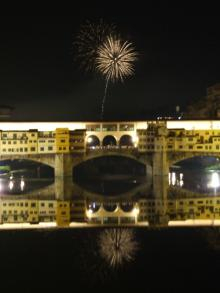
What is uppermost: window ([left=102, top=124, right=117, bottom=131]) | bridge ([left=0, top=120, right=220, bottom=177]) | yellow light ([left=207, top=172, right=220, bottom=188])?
window ([left=102, top=124, right=117, bottom=131])

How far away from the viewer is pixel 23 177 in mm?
54688

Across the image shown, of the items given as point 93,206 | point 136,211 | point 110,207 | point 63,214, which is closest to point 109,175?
point 93,206

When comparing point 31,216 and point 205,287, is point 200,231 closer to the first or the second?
point 205,287

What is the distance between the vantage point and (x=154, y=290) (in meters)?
15.7

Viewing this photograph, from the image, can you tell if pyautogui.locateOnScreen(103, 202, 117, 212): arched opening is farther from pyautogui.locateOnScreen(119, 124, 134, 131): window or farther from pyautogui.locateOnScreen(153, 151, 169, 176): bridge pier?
pyautogui.locateOnScreen(119, 124, 134, 131): window

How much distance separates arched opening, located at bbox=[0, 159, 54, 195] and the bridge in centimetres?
265

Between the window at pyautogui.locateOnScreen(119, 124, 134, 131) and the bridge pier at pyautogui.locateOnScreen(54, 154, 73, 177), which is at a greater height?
the window at pyautogui.locateOnScreen(119, 124, 134, 131)

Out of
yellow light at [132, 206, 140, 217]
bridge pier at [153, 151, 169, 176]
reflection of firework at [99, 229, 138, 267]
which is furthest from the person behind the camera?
bridge pier at [153, 151, 169, 176]

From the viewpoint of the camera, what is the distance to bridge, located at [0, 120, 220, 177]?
4841 centimetres

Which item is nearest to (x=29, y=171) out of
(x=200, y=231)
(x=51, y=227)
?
(x=51, y=227)

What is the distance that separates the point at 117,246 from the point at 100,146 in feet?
96.5

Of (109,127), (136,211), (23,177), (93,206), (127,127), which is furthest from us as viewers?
(23,177)

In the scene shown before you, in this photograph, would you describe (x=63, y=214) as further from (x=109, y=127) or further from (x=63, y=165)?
(x=109, y=127)

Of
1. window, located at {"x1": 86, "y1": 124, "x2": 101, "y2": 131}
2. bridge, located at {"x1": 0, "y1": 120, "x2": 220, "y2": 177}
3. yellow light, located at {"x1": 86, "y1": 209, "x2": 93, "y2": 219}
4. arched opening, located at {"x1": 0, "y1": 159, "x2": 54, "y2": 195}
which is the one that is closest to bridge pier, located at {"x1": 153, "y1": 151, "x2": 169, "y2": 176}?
bridge, located at {"x1": 0, "y1": 120, "x2": 220, "y2": 177}
